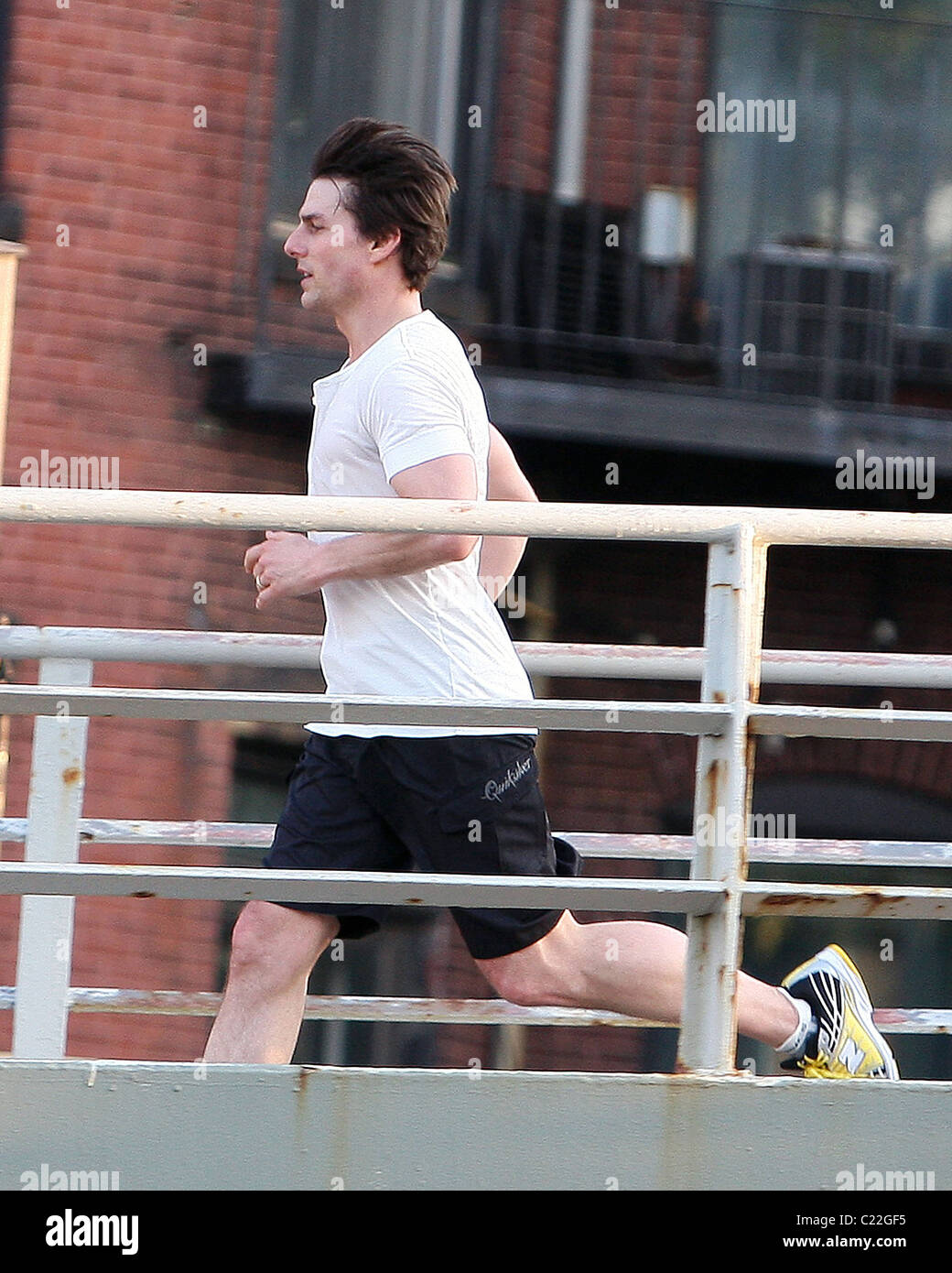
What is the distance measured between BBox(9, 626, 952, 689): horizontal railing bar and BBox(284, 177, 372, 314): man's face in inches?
25.1

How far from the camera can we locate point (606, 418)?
7.02 meters

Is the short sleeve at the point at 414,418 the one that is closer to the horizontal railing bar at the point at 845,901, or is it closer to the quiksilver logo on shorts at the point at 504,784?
the quiksilver logo on shorts at the point at 504,784

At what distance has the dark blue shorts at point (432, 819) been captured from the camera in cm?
316

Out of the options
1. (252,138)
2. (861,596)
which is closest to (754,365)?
(861,596)

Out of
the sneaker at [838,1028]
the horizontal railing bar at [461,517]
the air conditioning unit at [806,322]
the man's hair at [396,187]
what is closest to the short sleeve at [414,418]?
the horizontal railing bar at [461,517]

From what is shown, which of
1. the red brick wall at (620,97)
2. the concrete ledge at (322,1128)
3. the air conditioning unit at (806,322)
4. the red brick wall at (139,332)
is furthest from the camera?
the red brick wall at (620,97)

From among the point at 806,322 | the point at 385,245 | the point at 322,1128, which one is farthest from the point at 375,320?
the point at 806,322

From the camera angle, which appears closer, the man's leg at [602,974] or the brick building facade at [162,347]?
the man's leg at [602,974]

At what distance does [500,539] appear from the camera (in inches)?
143

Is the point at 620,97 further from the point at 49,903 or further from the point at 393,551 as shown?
the point at 49,903

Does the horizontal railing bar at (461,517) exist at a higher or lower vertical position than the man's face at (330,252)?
lower

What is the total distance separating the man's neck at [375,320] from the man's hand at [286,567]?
385mm

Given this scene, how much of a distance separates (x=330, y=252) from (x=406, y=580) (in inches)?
24.2

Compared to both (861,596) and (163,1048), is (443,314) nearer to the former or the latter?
(861,596)
